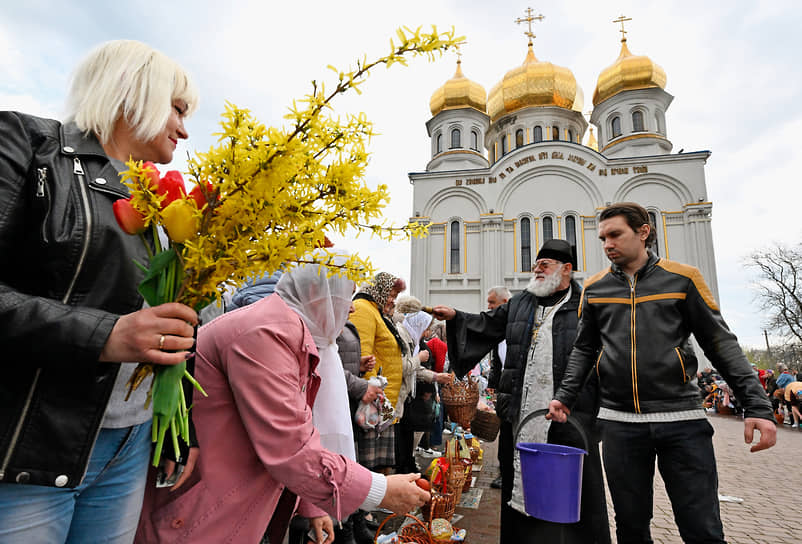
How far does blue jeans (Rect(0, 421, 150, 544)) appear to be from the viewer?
98 cm

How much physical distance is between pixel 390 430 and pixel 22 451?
3.17 m

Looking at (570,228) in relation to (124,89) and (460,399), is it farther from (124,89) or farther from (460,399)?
(124,89)

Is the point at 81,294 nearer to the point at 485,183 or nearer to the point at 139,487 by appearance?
the point at 139,487

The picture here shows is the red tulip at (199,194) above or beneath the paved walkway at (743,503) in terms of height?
above

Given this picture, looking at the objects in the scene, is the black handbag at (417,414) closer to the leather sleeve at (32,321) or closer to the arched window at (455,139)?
the leather sleeve at (32,321)

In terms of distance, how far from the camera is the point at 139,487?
4.21ft

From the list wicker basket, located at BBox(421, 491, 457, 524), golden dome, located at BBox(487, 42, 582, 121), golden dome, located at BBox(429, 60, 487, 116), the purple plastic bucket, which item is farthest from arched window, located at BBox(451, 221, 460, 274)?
the purple plastic bucket

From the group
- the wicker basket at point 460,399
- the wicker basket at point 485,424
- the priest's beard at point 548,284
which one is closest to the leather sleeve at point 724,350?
the priest's beard at point 548,284

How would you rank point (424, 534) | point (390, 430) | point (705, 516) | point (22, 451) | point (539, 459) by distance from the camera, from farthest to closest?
1. point (390, 430)
2. point (424, 534)
3. point (539, 459)
4. point (705, 516)
5. point (22, 451)

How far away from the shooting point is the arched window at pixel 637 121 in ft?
80.0

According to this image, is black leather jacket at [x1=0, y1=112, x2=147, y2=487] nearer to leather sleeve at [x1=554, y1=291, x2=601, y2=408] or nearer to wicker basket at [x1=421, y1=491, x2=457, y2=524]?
leather sleeve at [x1=554, y1=291, x2=601, y2=408]

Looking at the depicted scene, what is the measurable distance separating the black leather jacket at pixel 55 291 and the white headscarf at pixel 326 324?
1157 mm

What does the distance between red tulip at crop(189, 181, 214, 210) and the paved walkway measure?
152 inches

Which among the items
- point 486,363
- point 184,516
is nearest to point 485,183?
point 486,363
